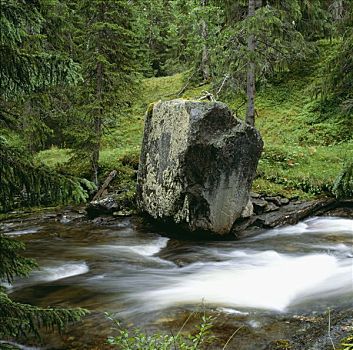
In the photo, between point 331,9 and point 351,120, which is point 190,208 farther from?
point 331,9

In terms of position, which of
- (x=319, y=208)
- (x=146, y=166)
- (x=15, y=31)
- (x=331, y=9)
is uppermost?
(x=331, y=9)

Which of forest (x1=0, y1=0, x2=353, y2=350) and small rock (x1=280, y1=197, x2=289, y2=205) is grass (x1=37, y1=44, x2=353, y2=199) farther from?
small rock (x1=280, y1=197, x2=289, y2=205)

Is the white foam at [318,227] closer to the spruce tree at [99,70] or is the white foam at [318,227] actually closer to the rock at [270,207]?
the rock at [270,207]

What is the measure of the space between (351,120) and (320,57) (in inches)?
236

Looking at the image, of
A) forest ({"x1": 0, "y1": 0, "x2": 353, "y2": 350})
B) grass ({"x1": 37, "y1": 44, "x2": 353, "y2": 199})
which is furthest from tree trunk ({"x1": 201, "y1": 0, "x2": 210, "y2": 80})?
grass ({"x1": 37, "y1": 44, "x2": 353, "y2": 199})

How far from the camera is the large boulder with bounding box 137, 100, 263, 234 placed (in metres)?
9.60

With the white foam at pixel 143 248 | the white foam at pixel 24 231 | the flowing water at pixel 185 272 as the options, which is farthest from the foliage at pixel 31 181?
the white foam at pixel 24 231

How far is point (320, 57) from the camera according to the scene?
71.9ft

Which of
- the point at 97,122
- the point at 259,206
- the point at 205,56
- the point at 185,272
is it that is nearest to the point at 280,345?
A: the point at 185,272

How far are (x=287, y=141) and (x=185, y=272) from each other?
10.8 metres

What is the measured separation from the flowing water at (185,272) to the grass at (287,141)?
1927mm

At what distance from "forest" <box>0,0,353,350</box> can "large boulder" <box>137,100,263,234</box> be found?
42.4 inches

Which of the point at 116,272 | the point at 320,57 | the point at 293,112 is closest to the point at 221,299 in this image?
the point at 116,272

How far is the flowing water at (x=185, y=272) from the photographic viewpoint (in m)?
6.13
